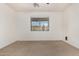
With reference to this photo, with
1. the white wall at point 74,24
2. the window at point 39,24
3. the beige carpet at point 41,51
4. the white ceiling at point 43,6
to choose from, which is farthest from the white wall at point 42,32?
the beige carpet at point 41,51

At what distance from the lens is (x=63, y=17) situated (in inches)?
372

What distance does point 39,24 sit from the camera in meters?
9.86

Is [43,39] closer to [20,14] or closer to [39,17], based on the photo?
[39,17]

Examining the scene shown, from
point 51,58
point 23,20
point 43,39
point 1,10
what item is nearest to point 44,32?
point 43,39

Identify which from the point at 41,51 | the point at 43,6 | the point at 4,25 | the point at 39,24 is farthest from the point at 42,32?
the point at 41,51

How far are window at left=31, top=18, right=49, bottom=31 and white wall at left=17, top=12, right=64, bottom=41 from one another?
248 mm

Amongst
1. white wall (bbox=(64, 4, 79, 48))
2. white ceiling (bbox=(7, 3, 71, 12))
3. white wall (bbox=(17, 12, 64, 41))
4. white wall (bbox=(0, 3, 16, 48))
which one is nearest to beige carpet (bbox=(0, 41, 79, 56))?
white wall (bbox=(64, 4, 79, 48))

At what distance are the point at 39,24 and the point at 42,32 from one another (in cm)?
65

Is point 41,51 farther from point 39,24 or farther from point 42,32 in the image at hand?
point 39,24

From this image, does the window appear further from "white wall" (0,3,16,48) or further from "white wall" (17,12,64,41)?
"white wall" (0,3,16,48)

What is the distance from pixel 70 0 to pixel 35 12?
755 cm

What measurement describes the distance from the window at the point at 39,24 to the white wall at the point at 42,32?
25cm

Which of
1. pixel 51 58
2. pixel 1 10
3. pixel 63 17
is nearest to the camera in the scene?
pixel 51 58

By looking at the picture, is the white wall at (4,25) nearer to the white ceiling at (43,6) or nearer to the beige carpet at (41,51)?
the white ceiling at (43,6)
